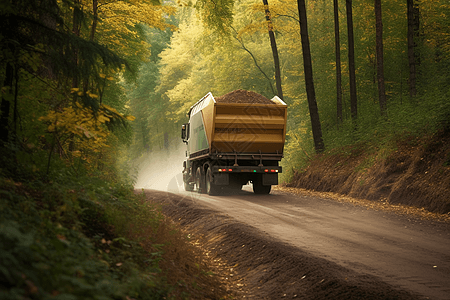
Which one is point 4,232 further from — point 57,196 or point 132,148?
point 132,148

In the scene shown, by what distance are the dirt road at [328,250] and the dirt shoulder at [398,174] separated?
1.34m

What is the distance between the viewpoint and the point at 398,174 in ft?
43.6

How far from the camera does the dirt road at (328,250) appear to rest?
17.2ft

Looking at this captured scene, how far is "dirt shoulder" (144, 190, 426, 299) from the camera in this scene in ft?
16.7

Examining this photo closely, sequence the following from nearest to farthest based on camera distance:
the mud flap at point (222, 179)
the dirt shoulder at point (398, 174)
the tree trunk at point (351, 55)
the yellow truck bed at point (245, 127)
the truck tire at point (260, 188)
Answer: the dirt shoulder at point (398, 174)
the yellow truck bed at point (245, 127)
the mud flap at point (222, 179)
the truck tire at point (260, 188)
the tree trunk at point (351, 55)

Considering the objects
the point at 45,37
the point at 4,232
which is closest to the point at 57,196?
the point at 4,232

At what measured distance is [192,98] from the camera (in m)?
36.4

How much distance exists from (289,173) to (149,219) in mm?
15452

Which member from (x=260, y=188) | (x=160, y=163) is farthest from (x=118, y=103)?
(x=160, y=163)

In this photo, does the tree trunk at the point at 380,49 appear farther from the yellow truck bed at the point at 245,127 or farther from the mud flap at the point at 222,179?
the mud flap at the point at 222,179

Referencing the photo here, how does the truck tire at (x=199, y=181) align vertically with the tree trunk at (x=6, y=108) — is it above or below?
below

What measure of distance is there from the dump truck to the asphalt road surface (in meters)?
3.13

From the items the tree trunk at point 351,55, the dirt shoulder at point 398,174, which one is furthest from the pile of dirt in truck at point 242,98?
the tree trunk at point 351,55

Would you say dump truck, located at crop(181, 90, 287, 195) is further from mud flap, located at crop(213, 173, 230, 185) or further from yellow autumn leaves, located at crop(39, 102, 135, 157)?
yellow autumn leaves, located at crop(39, 102, 135, 157)
